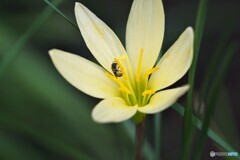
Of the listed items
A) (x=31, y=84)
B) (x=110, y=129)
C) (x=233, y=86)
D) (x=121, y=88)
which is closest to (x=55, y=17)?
(x=31, y=84)

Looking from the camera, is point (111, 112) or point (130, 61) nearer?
point (111, 112)

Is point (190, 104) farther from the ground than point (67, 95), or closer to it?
farther from the ground

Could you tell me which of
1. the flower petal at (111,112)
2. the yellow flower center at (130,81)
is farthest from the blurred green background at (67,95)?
the flower petal at (111,112)

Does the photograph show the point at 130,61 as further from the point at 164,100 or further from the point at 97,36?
the point at 164,100

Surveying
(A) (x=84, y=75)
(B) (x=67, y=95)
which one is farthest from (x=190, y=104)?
(B) (x=67, y=95)

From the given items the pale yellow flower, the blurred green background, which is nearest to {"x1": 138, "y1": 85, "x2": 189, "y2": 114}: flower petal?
the pale yellow flower

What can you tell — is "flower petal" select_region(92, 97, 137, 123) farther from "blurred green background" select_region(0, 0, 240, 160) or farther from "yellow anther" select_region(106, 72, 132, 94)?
"blurred green background" select_region(0, 0, 240, 160)

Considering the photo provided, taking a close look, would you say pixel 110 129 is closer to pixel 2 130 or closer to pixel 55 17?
pixel 2 130
